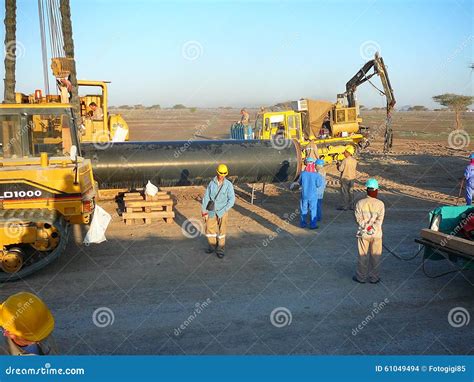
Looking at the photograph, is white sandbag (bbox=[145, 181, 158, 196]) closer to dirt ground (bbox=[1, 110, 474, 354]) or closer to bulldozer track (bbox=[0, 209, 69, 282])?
dirt ground (bbox=[1, 110, 474, 354])

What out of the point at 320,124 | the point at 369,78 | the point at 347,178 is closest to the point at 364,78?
the point at 369,78

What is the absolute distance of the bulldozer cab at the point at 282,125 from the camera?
18.0m

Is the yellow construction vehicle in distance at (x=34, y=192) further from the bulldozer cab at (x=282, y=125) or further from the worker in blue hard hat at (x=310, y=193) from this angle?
the bulldozer cab at (x=282, y=125)

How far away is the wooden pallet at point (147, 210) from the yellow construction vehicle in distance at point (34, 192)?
2.49m

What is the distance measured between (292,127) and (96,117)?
746cm

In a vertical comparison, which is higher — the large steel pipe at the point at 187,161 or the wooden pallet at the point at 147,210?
the large steel pipe at the point at 187,161

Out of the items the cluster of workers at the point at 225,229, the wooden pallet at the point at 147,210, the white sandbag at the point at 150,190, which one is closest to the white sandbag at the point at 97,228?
the cluster of workers at the point at 225,229

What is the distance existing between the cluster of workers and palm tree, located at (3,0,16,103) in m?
11.1

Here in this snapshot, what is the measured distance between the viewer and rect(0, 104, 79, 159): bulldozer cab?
Answer: 7906 millimetres

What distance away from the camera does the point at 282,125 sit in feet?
59.3

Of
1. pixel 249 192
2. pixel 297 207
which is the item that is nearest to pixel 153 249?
pixel 297 207

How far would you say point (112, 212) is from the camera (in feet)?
39.5

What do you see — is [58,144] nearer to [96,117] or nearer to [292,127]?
[96,117]

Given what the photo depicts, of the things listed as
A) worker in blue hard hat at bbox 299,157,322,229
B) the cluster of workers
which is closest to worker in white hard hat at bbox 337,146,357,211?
the cluster of workers
